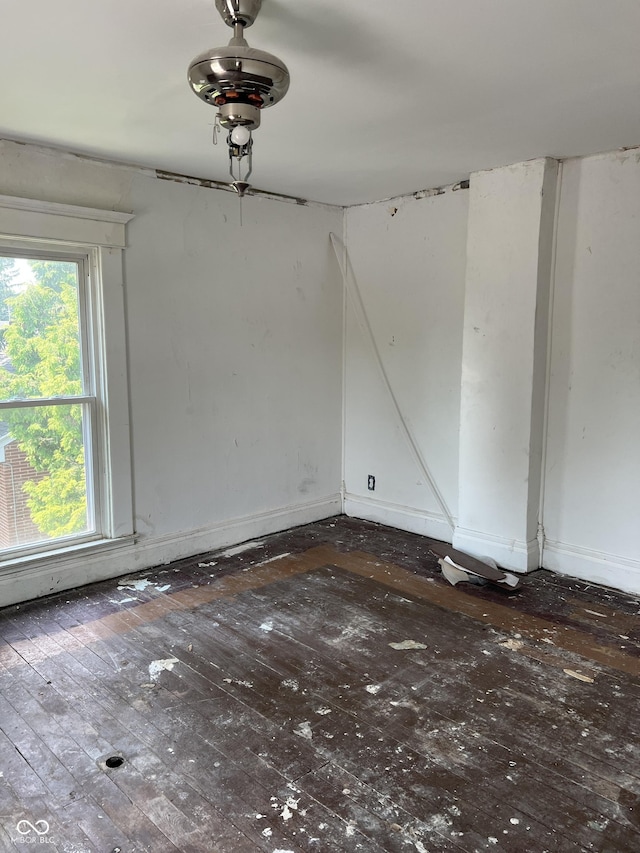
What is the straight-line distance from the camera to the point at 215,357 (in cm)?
400

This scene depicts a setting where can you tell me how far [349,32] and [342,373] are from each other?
304 cm

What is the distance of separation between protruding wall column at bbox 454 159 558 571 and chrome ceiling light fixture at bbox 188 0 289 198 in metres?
2.11

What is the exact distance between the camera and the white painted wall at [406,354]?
413 centimetres

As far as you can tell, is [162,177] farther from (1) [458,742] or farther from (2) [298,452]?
(1) [458,742]

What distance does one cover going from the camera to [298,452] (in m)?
4.60

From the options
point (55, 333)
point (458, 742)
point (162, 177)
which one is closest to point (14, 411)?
point (55, 333)

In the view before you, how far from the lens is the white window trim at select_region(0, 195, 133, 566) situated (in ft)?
10.2

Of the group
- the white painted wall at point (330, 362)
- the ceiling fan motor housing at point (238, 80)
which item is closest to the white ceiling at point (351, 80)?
the ceiling fan motor housing at point (238, 80)

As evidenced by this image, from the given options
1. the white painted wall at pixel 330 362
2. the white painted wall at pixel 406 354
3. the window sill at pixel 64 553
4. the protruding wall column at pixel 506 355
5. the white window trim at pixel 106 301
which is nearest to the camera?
the white window trim at pixel 106 301

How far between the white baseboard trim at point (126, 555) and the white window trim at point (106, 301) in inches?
2.8

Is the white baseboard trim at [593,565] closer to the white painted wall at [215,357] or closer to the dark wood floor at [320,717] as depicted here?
the dark wood floor at [320,717]

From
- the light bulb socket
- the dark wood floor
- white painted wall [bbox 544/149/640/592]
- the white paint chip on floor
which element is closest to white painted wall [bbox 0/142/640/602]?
white painted wall [bbox 544/149/640/592]

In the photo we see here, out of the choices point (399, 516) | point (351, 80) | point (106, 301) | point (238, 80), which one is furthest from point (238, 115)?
point (399, 516)

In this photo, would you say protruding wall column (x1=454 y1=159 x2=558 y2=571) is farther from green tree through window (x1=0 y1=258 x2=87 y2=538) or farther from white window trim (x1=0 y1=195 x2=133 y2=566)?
green tree through window (x1=0 y1=258 x2=87 y2=538)
